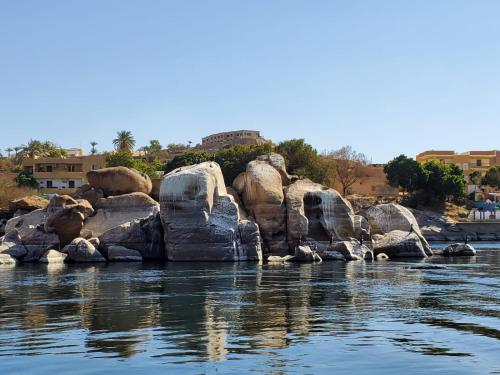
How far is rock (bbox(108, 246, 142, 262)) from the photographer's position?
47.1 metres

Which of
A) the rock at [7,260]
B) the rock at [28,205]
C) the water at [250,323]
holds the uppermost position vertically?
the rock at [28,205]

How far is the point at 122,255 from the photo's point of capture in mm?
47250

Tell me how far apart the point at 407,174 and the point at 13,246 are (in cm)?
5973

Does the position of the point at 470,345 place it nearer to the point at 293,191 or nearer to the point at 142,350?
the point at 142,350

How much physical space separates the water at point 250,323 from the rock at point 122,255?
10.7 m

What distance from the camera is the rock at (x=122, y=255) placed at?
1855 inches

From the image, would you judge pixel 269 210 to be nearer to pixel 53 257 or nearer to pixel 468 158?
pixel 53 257

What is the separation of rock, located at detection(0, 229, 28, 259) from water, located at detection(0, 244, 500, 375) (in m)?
11.4

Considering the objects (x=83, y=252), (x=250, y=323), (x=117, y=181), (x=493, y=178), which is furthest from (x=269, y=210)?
(x=493, y=178)

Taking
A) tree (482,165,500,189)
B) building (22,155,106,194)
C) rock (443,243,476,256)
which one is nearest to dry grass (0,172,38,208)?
building (22,155,106,194)

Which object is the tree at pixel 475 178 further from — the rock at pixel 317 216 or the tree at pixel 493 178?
the rock at pixel 317 216

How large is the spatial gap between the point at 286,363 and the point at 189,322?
607 cm

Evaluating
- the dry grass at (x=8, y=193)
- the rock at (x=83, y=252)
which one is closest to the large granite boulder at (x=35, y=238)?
the rock at (x=83, y=252)

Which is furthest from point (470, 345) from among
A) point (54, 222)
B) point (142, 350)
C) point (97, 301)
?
point (54, 222)
